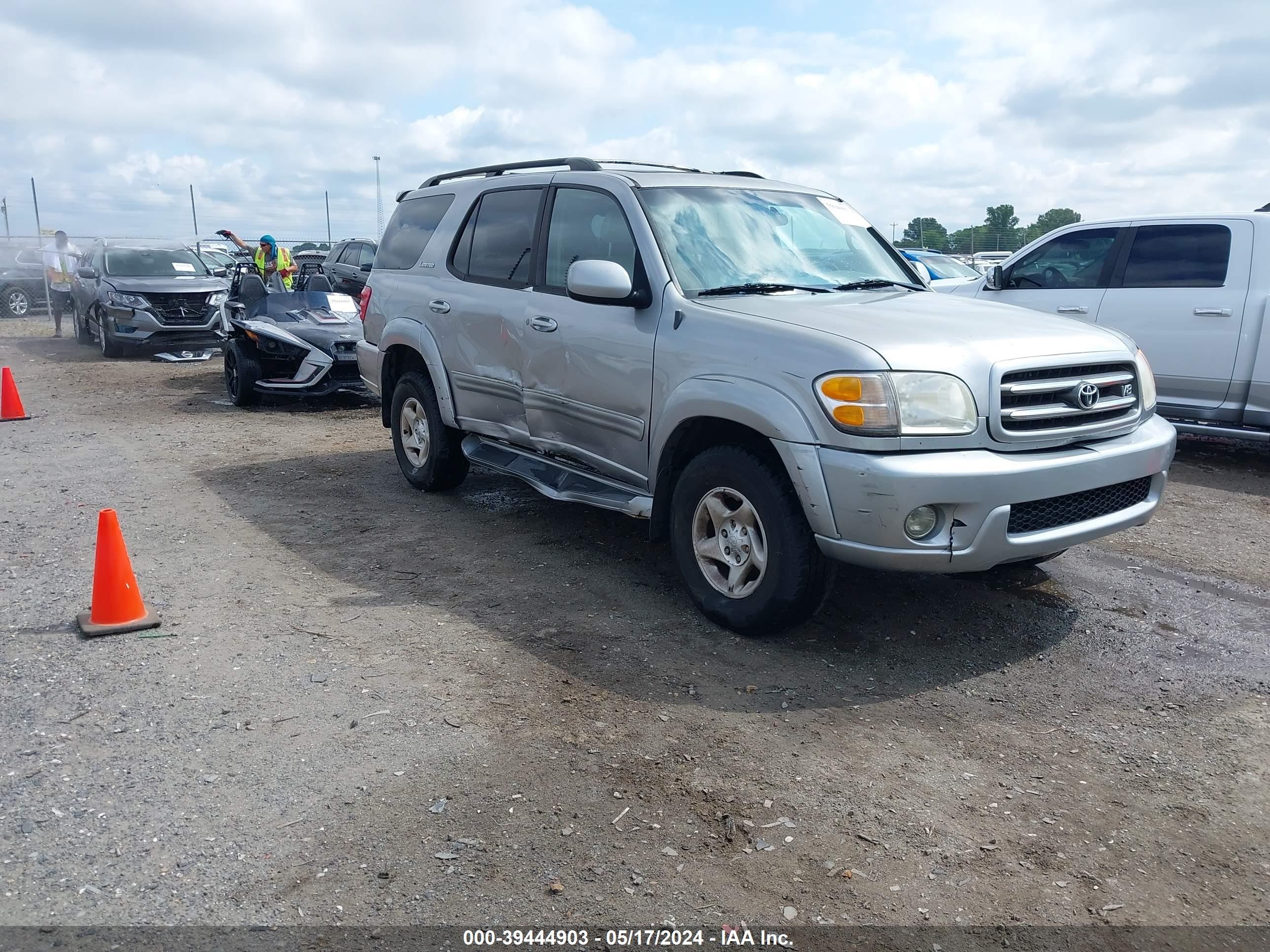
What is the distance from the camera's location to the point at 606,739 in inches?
141

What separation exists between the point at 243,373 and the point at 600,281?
7.51 meters

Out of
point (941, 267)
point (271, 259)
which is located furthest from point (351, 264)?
point (941, 267)

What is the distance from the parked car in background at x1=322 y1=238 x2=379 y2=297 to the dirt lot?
12.9 m

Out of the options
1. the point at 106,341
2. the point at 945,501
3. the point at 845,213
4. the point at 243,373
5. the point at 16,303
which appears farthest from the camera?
the point at 16,303

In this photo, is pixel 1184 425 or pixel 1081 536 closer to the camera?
pixel 1081 536

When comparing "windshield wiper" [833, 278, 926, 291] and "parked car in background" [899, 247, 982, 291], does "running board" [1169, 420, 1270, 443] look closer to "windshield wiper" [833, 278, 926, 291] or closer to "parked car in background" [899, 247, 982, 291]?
"windshield wiper" [833, 278, 926, 291]

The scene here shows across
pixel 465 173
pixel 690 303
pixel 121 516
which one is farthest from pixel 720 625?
pixel 121 516

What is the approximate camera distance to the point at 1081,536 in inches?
160

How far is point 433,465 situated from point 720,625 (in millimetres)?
2969

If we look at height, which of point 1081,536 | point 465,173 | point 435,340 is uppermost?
point 465,173

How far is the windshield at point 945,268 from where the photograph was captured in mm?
16938

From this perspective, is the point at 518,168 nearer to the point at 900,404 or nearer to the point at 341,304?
the point at 900,404

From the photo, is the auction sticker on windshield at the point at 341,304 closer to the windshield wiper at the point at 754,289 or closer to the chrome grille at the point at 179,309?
the chrome grille at the point at 179,309

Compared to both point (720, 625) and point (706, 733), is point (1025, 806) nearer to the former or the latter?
point (706, 733)
